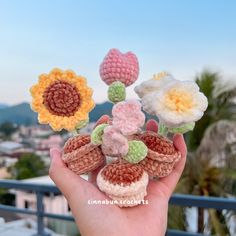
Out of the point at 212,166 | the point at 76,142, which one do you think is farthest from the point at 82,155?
the point at 212,166

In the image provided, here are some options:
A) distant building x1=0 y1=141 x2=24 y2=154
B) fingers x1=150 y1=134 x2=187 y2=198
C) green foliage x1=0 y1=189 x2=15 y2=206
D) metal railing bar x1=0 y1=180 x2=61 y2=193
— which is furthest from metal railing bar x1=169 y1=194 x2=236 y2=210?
distant building x1=0 y1=141 x2=24 y2=154

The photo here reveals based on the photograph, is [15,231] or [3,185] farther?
[15,231]

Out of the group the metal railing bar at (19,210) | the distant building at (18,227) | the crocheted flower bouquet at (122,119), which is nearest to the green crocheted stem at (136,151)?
the crocheted flower bouquet at (122,119)

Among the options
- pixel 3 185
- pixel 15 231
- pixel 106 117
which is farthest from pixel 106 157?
pixel 15 231

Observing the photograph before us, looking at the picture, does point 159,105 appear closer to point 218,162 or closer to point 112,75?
point 112,75

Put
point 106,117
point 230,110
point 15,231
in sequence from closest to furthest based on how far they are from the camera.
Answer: point 106,117 → point 15,231 → point 230,110

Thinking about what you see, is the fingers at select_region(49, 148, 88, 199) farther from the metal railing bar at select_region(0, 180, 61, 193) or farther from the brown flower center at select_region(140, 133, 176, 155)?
the metal railing bar at select_region(0, 180, 61, 193)

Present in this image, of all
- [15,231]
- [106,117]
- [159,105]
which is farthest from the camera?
[15,231]
